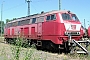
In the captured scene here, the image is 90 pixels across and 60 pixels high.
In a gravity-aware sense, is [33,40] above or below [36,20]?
below

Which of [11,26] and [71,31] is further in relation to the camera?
A: [11,26]

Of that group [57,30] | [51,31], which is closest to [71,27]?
[57,30]

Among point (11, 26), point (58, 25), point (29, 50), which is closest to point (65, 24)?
point (58, 25)

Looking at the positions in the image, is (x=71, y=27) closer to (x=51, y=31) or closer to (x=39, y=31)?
(x=51, y=31)

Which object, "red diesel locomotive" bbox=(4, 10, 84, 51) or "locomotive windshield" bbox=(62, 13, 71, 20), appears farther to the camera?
"locomotive windshield" bbox=(62, 13, 71, 20)

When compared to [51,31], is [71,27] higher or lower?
higher

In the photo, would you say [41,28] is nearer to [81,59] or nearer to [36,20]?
[36,20]

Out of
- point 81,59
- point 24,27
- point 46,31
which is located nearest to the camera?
point 81,59

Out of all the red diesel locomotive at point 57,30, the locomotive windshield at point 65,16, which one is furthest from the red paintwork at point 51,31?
the locomotive windshield at point 65,16

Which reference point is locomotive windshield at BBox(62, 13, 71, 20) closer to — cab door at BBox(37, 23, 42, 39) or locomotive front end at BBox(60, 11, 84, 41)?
locomotive front end at BBox(60, 11, 84, 41)

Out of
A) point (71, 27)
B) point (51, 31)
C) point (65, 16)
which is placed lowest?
point (51, 31)

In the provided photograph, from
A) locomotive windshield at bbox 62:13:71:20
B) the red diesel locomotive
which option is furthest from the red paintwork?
locomotive windshield at bbox 62:13:71:20

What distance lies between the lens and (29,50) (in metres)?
4.85

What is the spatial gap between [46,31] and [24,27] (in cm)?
509
